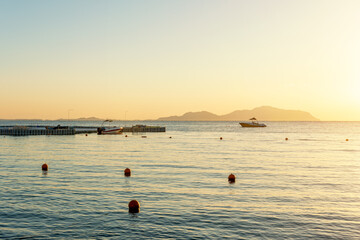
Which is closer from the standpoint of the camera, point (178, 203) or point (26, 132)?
point (178, 203)

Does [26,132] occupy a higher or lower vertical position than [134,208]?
higher

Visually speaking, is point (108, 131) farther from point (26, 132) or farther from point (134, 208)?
point (134, 208)

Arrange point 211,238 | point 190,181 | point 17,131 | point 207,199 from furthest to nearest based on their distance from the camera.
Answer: point 17,131 < point 190,181 < point 207,199 < point 211,238

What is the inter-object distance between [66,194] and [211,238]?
40.7 ft

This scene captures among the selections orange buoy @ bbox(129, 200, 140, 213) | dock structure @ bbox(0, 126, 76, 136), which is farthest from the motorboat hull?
orange buoy @ bbox(129, 200, 140, 213)

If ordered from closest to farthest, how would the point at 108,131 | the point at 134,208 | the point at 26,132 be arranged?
the point at 134,208 < the point at 26,132 < the point at 108,131

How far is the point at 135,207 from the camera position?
1958cm

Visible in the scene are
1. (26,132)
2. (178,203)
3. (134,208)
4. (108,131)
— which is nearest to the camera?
(134,208)

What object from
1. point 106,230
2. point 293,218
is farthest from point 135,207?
point 293,218

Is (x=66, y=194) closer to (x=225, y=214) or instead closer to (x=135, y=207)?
(x=135, y=207)

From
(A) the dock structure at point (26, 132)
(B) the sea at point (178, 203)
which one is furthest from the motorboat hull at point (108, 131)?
(B) the sea at point (178, 203)

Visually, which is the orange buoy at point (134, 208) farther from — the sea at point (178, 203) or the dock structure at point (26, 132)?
the dock structure at point (26, 132)

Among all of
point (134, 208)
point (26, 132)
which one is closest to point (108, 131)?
point (26, 132)

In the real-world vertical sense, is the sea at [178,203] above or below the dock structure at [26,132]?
below
